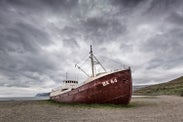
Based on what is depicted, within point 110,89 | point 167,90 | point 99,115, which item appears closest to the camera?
point 99,115

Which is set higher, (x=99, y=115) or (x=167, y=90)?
(x=167, y=90)

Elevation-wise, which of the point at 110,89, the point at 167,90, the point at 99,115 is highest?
the point at 167,90

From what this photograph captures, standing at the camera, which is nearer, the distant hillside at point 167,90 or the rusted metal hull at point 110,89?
the rusted metal hull at point 110,89

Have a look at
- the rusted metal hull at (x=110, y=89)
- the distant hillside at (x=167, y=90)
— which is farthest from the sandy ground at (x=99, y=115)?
the distant hillside at (x=167, y=90)

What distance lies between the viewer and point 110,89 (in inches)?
1115

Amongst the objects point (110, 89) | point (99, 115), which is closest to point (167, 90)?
point (110, 89)

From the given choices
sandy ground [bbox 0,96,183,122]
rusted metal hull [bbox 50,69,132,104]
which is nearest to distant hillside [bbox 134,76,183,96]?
rusted metal hull [bbox 50,69,132,104]

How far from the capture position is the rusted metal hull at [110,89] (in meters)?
28.2

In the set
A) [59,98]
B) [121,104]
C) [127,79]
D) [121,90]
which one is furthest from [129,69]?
[59,98]

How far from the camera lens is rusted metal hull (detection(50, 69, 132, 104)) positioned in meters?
28.2

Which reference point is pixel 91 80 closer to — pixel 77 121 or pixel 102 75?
pixel 102 75

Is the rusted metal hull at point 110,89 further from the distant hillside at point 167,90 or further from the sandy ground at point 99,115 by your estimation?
the distant hillside at point 167,90

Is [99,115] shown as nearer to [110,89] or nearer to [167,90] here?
[110,89]

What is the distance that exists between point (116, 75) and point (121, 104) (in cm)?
464
